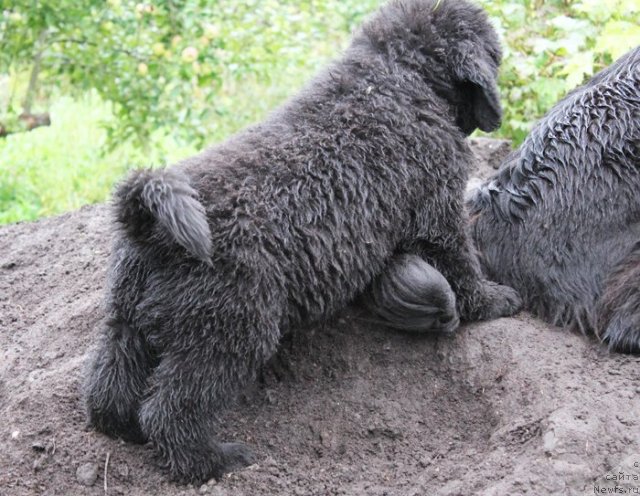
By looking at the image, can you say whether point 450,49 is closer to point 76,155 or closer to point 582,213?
point 582,213

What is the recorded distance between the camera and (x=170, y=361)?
330 centimetres

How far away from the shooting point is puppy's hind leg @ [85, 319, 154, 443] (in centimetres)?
352

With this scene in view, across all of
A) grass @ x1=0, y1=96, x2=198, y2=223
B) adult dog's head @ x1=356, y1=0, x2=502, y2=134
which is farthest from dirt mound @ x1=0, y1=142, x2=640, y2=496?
grass @ x1=0, y1=96, x2=198, y2=223

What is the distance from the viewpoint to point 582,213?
13.9 ft

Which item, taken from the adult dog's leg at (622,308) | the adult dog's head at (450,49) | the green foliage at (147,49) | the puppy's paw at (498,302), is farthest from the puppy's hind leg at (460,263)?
the green foliage at (147,49)

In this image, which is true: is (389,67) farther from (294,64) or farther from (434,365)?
(294,64)

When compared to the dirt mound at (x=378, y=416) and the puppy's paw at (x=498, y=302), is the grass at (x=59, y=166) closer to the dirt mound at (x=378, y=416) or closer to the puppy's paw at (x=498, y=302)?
the dirt mound at (x=378, y=416)

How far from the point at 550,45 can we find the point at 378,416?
325cm

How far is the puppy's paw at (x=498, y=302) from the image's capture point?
4.18 metres

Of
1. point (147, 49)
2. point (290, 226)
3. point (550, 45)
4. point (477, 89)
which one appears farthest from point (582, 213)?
point (147, 49)

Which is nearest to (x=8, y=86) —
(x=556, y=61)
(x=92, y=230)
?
(x=92, y=230)

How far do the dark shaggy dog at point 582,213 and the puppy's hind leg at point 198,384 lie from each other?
1.59 m

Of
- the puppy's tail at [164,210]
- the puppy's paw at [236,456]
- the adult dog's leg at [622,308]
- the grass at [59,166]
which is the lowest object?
the grass at [59,166]

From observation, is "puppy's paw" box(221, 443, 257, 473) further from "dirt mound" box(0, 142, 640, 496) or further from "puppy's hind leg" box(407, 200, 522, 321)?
"puppy's hind leg" box(407, 200, 522, 321)
